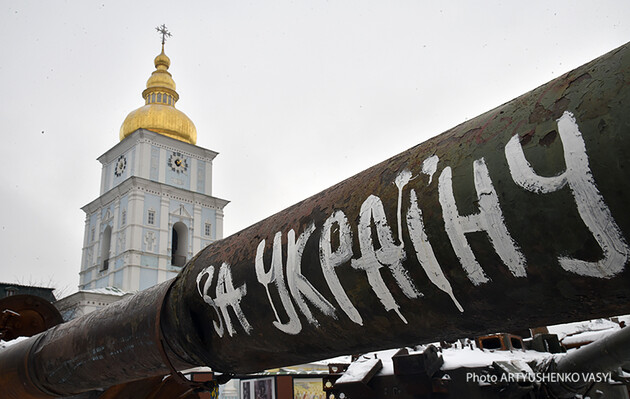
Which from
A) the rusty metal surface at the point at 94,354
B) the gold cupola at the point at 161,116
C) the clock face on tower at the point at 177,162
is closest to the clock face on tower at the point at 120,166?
the gold cupola at the point at 161,116

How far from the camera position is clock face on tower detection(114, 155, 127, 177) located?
3053 centimetres

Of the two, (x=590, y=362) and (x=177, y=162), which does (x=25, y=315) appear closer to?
(x=590, y=362)

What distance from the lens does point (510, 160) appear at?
0.95 metres

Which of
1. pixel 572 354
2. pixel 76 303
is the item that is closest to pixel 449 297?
pixel 572 354

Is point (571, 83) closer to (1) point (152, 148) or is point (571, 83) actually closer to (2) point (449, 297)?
(2) point (449, 297)

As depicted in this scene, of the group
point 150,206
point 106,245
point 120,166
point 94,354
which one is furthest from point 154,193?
point 94,354

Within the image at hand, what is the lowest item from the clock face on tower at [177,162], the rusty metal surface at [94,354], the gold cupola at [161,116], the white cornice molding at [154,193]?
the rusty metal surface at [94,354]

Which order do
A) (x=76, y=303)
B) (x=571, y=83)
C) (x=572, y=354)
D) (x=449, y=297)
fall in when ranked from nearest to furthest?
1. (x=571, y=83)
2. (x=449, y=297)
3. (x=572, y=354)
4. (x=76, y=303)

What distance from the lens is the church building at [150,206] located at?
27547 mm

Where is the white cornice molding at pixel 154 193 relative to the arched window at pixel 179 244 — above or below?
above

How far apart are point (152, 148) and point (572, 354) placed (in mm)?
26887

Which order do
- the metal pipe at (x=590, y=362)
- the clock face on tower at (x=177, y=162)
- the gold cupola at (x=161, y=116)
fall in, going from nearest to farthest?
the metal pipe at (x=590, y=362) < the clock face on tower at (x=177, y=162) < the gold cupola at (x=161, y=116)

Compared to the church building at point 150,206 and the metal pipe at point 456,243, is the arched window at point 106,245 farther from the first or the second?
the metal pipe at point 456,243

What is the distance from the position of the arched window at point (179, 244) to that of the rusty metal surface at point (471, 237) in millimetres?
28625
